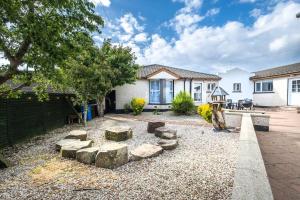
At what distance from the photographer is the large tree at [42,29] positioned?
3.71 meters

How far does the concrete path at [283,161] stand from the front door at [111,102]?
13316 millimetres

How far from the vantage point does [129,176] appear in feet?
15.5

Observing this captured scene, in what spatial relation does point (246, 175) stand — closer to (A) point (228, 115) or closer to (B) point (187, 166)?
(B) point (187, 166)

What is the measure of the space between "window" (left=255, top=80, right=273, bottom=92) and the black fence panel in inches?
812

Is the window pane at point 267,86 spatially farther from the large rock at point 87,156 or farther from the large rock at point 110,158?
the large rock at point 87,156

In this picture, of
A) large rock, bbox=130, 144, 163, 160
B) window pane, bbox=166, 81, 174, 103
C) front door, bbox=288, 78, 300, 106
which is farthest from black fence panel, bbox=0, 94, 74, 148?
front door, bbox=288, 78, 300, 106

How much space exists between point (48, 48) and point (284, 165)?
18.9 feet

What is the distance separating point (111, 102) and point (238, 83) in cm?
1550

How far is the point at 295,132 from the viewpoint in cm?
909

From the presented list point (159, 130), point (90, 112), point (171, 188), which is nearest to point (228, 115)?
point (159, 130)

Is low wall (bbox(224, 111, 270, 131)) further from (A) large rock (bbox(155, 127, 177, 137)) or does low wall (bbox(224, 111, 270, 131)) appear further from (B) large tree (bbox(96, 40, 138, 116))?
(B) large tree (bbox(96, 40, 138, 116))

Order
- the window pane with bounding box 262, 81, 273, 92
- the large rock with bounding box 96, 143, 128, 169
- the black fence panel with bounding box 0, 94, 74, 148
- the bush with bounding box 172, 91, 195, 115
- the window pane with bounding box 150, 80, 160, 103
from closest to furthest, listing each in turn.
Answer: the large rock with bounding box 96, 143, 128, 169, the black fence panel with bounding box 0, 94, 74, 148, the bush with bounding box 172, 91, 195, 115, the window pane with bounding box 150, 80, 160, 103, the window pane with bounding box 262, 81, 273, 92

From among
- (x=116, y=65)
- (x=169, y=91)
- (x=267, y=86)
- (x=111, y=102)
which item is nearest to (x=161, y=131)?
(x=116, y=65)

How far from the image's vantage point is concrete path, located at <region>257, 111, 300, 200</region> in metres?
3.77
